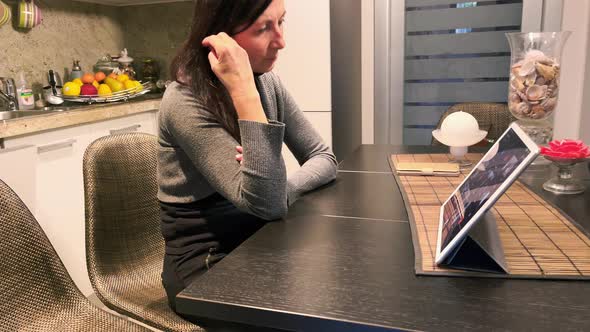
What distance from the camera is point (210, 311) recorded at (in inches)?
28.5

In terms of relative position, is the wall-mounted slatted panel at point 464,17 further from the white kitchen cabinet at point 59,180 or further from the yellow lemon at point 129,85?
the white kitchen cabinet at point 59,180

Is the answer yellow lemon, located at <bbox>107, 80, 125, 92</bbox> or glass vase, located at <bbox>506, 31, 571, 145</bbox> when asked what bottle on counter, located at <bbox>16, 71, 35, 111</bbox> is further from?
glass vase, located at <bbox>506, 31, 571, 145</bbox>

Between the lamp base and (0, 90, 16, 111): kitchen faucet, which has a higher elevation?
(0, 90, 16, 111): kitchen faucet

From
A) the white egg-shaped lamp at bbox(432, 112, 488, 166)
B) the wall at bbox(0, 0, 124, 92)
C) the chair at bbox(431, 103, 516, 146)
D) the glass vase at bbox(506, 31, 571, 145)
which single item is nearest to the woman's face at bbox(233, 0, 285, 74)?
the white egg-shaped lamp at bbox(432, 112, 488, 166)

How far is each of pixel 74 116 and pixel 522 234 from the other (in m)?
2.05

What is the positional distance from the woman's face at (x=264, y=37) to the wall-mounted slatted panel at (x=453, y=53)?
2.15m

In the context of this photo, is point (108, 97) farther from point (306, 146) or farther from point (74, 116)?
point (306, 146)

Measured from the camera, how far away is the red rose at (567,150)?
114 cm

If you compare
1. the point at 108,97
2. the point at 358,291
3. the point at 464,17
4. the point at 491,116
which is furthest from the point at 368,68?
the point at 358,291

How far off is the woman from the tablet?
0.36m

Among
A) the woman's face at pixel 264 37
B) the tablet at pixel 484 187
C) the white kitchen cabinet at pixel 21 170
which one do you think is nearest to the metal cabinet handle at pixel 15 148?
the white kitchen cabinet at pixel 21 170

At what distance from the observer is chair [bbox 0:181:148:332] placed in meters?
1.01

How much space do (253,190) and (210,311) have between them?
35 centimetres

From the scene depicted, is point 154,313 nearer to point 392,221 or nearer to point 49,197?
point 392,221
